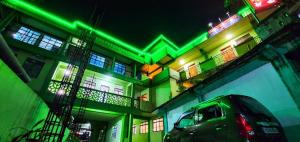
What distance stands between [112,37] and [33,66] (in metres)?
7.81

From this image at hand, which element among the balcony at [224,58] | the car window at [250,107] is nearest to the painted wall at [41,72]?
the car window at [250,107]

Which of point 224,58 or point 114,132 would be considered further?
point 114,132

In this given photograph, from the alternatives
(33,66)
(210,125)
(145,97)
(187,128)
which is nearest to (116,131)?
(145,97)

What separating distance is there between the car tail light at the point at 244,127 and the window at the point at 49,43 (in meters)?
14.8

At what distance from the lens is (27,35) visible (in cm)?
Result: 1293

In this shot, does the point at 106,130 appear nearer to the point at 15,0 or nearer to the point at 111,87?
the point at 111,87

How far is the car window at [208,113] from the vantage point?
3.97 metres

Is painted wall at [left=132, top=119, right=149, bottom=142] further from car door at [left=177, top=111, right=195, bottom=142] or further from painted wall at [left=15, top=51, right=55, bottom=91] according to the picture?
car door at [left=177, top=111, right=195, bottom=142]

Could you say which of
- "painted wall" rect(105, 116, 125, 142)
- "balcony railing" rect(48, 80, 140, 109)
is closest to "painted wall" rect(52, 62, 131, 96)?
"balcony railing" rect(48, 80, 140, 109)

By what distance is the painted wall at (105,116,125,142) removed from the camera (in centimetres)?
1294

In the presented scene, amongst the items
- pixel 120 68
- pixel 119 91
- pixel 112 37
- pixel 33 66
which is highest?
pixel 112 37

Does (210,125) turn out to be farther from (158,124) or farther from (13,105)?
(158,124)

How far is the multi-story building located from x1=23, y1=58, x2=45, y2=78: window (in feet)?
0.19

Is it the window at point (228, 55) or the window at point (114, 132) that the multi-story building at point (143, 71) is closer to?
the window at point (228, 55)
